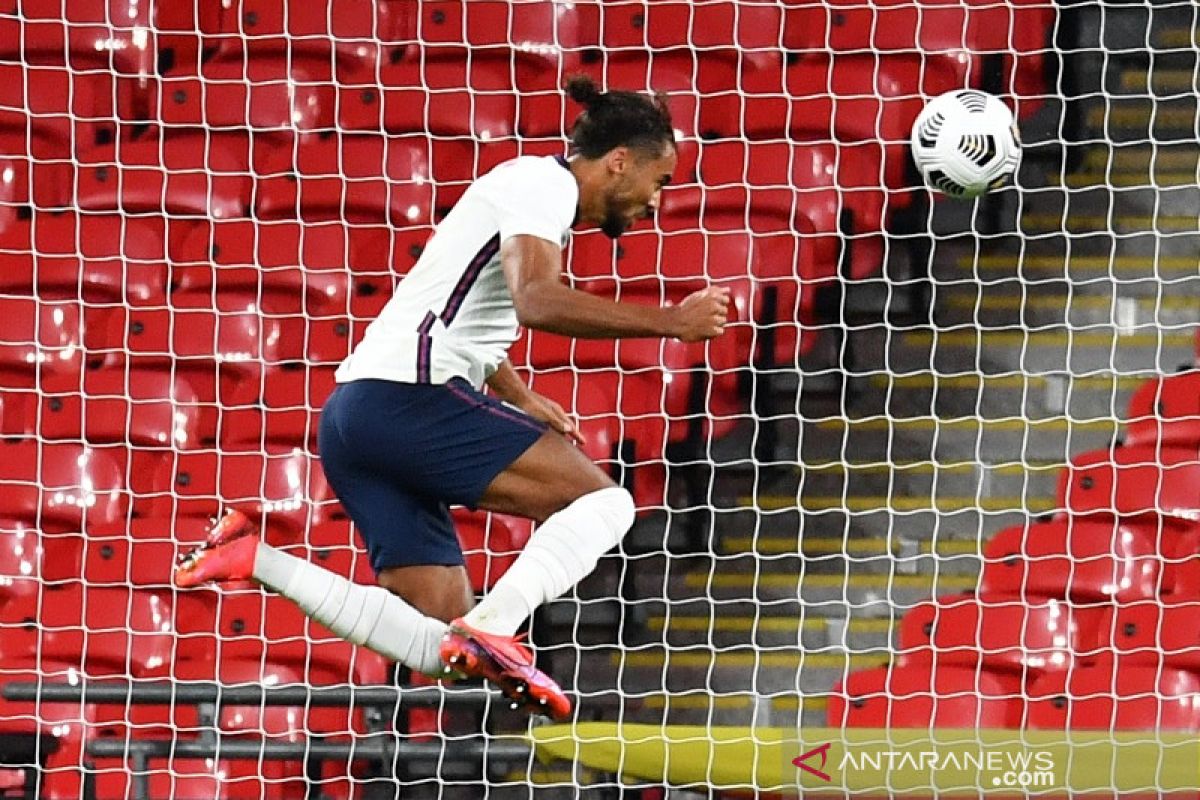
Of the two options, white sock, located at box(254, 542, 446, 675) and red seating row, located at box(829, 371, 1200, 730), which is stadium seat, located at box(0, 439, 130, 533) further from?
red seating row, located at box(829, 371, 1200, 730)

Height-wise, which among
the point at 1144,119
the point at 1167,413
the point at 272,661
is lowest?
the point at 272,661

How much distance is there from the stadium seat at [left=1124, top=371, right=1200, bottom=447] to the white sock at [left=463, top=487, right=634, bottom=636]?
2219 millimetres

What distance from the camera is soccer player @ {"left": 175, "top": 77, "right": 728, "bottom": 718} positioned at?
12.9ft

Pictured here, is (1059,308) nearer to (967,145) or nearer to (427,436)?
(967,145)

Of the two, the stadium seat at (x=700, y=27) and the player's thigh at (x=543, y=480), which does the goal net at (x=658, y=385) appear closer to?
the stadium seat at (x=700, y=27)

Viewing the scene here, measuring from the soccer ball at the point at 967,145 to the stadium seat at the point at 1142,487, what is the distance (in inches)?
33.4

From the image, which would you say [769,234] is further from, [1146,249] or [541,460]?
[541,460]

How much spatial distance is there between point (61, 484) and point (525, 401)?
2.15 metres

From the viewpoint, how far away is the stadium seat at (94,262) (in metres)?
6.45

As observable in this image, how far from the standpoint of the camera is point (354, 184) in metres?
6.49

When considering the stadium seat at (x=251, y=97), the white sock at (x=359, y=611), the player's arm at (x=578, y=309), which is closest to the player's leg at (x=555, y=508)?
the white sock at (x=359, y=611)

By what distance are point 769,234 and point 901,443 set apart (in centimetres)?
73

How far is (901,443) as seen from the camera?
6191 mm

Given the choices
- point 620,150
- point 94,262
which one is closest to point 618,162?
point 620,150
